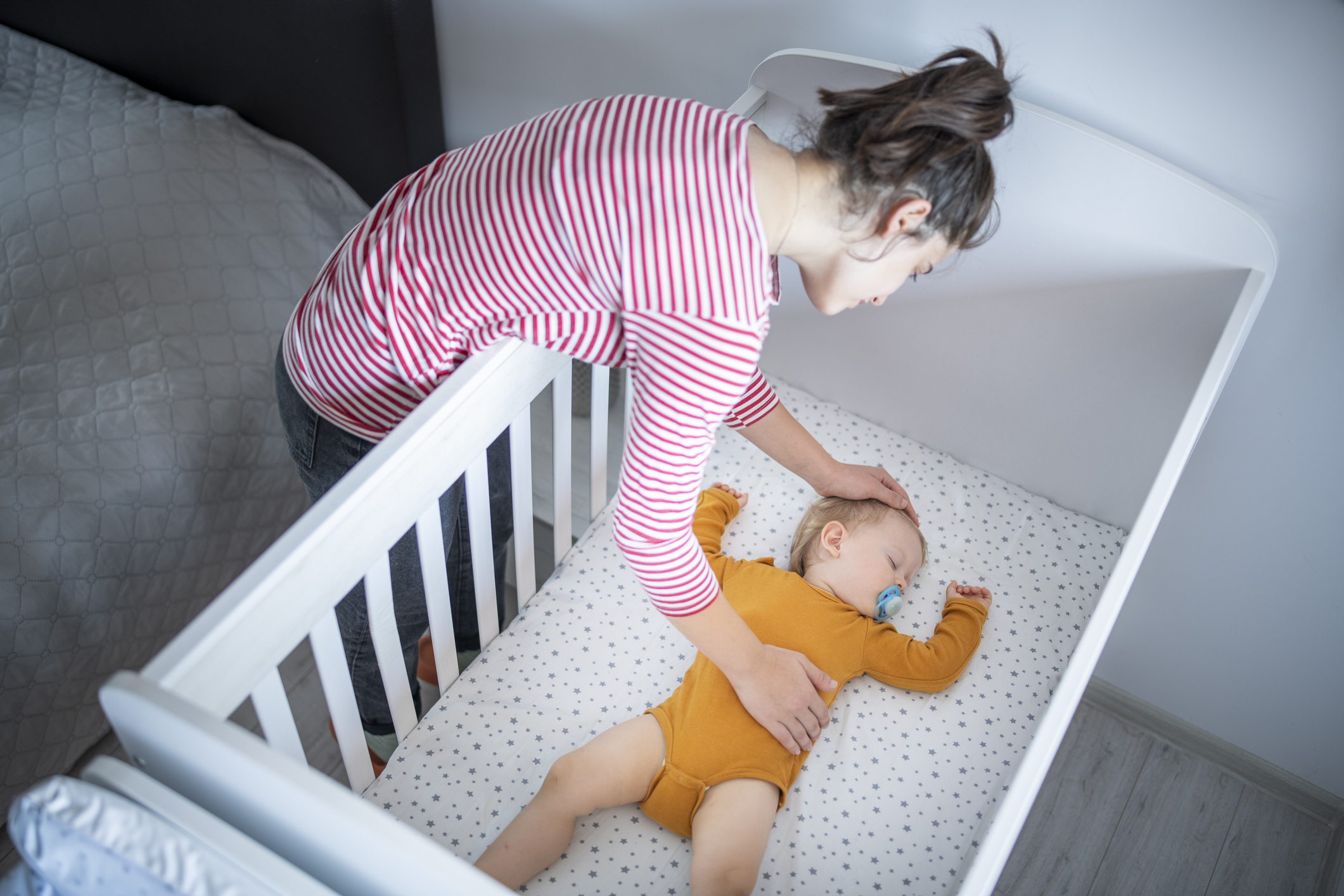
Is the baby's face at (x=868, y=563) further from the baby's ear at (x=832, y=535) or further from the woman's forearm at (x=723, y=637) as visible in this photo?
the woman's forearm at (x=723, y=637)

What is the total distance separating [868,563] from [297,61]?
3.96 feet

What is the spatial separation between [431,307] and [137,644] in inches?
33.5

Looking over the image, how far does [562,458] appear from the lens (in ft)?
3.80

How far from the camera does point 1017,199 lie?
117cm

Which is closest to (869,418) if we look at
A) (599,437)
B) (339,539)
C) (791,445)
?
(791,445)

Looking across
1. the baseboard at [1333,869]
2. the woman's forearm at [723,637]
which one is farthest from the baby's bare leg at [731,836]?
the baseboard at [1333,869]

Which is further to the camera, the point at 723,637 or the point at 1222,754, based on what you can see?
the point at 1222,754

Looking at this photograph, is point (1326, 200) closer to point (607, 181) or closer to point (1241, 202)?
point (1241, 202)

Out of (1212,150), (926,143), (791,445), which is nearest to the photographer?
(926,143)

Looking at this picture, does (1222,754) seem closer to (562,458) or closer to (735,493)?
(735,493)

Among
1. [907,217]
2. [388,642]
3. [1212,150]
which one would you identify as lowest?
[388,642]

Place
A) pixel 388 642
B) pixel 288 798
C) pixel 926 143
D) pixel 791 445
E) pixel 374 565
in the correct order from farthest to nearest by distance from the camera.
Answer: pixel 791 445 < pixel 388 642 < pixel 374 565 < pixel 926 143 < pixel 288 798

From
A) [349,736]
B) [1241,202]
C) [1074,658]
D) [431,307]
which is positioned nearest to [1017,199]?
[1241,202]

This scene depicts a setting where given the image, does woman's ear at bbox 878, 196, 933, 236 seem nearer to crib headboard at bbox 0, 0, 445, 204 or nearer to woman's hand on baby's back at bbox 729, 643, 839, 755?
woman's hand on baby's back at bbox 729, 643, 839, 755
